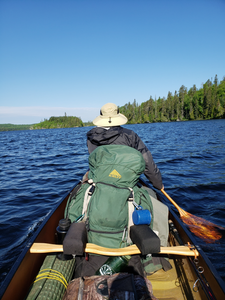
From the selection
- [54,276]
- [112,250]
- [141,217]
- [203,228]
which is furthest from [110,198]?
[203,228]

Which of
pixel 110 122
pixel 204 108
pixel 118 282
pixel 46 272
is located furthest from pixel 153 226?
pixel 204 108

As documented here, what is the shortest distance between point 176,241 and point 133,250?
1.27 m

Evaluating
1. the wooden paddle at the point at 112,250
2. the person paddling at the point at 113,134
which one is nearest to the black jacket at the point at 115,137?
the person paddling at the point at 113,134

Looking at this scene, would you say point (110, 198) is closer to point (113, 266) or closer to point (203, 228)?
point (113, 266)

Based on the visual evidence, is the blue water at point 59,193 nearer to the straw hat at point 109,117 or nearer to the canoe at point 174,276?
the canoe at point 174,276

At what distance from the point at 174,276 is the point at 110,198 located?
5.25 ft

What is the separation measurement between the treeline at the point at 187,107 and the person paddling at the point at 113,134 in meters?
82.8

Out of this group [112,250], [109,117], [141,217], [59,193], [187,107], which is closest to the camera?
[112,250]

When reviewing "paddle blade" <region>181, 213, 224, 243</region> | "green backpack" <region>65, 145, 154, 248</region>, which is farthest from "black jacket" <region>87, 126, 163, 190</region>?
"paddle blade" <region>181, 213, 224, 243</region>

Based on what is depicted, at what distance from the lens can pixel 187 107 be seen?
93.4 m

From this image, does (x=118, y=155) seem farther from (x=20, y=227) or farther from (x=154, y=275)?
(x=20, y=227)

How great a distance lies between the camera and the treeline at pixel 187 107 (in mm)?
78188

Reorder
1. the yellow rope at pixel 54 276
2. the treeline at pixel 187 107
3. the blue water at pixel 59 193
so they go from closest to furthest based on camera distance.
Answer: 1. the yellow rope at pixel 54 276
2. the blue water at pixel 59 193
3. the treeline at pixel 187 107

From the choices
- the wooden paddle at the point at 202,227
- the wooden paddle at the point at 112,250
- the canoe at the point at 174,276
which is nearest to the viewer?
the canoe at the point at 174,276
